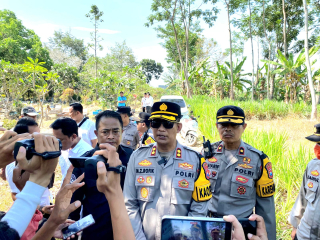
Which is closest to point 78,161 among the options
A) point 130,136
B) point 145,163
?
point 145,163

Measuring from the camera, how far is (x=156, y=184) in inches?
62.1

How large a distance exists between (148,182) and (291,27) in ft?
74.3

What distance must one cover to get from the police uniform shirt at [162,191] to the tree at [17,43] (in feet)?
67.5

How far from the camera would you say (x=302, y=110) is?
10.9 metres

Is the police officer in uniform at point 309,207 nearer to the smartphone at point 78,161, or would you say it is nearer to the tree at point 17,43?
the smartphone at point 78,161

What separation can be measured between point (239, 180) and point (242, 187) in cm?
6

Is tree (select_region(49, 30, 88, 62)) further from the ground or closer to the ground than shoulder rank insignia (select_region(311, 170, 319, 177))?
further from the ground

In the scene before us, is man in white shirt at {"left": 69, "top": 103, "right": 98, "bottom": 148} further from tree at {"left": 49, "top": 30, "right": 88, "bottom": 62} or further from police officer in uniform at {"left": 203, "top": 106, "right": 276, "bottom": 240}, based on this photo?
tree at {"left": 49, "top": 30, "right": 88, "bottom": 62}

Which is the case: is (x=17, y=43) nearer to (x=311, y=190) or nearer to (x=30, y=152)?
(x=30, y=152)

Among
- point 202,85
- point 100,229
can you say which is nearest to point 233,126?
point 100,229

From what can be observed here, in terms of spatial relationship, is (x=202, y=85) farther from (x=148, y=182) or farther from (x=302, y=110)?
(x=148, y=182)

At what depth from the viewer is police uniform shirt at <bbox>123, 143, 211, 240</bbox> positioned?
1.48m

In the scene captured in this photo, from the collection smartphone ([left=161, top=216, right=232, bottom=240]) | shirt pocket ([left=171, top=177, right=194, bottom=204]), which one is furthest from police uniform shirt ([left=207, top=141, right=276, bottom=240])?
smartphone ([left=161, top=216, right=232, bottom=240])

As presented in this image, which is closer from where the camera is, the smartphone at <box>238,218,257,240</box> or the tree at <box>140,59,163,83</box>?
the smartphone at <box>238,218,257,240</box>
